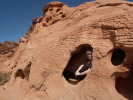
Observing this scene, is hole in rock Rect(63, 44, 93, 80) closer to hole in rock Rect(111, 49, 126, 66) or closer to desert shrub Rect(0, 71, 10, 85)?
hole in rock Rect(111, 49, 126, 66)

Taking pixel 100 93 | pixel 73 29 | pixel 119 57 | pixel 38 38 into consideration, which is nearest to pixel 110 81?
pixel 100 93

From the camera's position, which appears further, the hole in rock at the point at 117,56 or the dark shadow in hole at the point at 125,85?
the hole in rock at the point at 117,56

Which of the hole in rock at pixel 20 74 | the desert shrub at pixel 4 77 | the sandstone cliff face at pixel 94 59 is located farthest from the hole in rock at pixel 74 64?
the desert shrub at pixel 4 77

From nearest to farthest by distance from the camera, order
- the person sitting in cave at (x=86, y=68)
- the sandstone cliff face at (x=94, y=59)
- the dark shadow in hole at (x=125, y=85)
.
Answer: the sandstone cliff face at (x=94, y=59) < the dark shadow in hole at (x=125, y=85) < the person sitting in cave at (x=86, y=68)

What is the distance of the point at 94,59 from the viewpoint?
14.6ft

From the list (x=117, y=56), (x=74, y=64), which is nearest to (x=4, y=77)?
(x=74, y=64)

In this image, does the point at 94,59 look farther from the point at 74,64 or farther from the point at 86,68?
the point at 74,64

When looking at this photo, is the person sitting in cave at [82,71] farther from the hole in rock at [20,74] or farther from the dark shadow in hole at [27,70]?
the hole in rock at [20,74]

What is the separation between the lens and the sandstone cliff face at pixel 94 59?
13.2 ft

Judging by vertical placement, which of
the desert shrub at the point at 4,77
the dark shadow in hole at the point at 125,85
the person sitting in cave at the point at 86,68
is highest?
the desert shrub at the point at 4,77

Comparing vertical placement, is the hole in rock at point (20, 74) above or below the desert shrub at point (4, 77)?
below

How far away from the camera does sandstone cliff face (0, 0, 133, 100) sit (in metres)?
4.03

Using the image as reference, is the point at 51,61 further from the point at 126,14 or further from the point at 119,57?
the point at 126,14

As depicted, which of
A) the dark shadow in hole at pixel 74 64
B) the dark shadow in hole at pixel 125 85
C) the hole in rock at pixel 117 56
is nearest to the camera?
the dark shadow in hole at pixel 125 85
